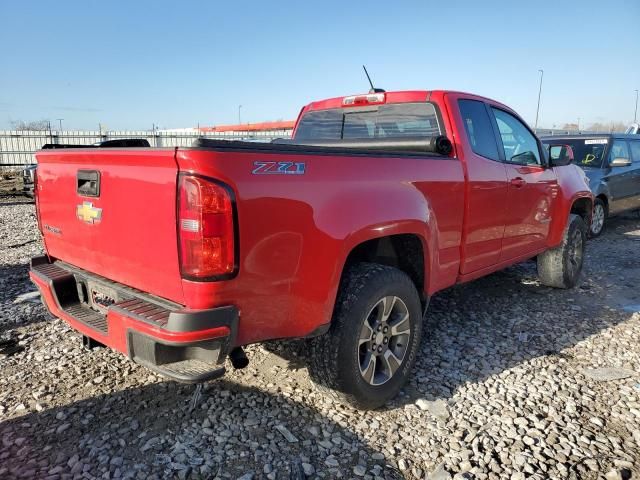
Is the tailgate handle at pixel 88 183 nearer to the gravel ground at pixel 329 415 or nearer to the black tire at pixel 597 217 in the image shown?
the gravel ground at pixel 329 415

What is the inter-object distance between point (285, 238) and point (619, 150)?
30.1ft

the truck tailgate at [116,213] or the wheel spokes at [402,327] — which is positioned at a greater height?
the truck tailgate at [116,213]

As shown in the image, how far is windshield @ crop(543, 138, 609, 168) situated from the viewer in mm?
8742

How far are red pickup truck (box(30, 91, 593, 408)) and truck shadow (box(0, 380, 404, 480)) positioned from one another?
0.35m

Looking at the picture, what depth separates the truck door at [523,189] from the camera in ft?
13.5

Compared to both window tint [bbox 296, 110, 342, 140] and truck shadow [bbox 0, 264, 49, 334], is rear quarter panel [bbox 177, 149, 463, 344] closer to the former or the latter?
window tint [bbox 296, 110, 342, 140]

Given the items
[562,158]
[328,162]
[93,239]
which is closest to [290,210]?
[328,162]

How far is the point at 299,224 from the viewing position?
2258 mm

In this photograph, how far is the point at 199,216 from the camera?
198 centimetres

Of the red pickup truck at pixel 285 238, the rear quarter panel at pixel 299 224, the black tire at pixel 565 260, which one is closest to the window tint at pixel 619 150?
the black tire at pixel 565 260

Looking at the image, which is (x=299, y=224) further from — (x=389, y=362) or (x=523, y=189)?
(x=523, y=189)

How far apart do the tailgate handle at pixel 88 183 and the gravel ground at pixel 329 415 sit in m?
1.30

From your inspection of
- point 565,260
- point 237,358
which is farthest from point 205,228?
point 565,260

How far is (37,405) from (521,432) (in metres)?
2.88
